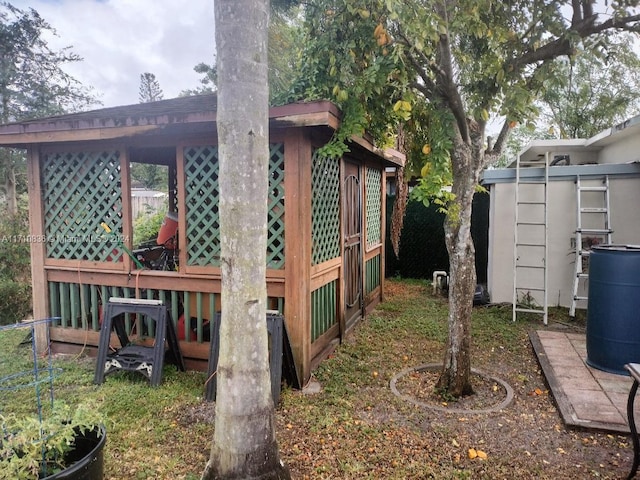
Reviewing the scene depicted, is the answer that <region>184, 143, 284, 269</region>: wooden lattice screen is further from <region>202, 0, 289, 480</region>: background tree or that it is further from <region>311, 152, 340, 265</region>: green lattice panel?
<region>202, 0, 289, 480</region>: background tree

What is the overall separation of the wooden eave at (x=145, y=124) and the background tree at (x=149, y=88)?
32169 millimetres

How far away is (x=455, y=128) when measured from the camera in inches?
130

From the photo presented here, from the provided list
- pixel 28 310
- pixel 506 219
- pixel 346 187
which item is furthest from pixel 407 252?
pixel 28 310

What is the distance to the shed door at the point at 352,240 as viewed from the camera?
5.23 metres

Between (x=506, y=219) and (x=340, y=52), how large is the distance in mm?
4195

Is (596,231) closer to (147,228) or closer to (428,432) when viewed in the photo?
(428,432)

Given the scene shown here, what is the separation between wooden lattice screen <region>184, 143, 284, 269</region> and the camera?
379 centimetres

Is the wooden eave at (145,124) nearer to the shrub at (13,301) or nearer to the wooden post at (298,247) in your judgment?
the wooden post at (298,247)

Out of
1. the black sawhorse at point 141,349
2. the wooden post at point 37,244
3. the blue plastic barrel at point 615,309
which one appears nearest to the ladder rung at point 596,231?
the blue plastic barrel at point 615,309

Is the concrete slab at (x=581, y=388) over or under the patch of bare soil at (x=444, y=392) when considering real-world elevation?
over

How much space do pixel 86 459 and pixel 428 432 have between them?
6.69 ft

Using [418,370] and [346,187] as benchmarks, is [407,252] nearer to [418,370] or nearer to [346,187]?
[346,187]

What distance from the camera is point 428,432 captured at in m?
2.91

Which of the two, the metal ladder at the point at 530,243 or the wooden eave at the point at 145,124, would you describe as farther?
the metal ladder at the point at 530,243
